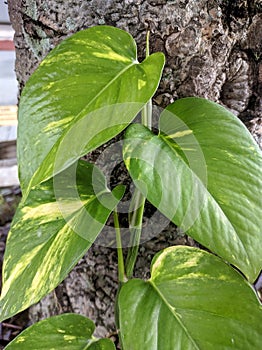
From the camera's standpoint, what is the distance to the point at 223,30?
2.29 ft

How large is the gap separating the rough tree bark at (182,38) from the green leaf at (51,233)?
0.21 meters

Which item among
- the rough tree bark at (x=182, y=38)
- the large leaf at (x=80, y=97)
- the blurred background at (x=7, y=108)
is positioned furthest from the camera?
the blurred background at (x=7, y=108)

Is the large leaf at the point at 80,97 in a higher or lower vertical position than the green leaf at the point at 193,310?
higher

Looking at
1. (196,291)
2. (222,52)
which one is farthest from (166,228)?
(222,52)

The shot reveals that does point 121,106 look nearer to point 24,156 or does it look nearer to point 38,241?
point 24,156

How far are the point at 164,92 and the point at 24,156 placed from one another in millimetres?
322

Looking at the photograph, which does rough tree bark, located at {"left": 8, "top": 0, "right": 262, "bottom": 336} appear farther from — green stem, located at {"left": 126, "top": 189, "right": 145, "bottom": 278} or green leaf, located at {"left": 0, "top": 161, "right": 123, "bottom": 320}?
green leaf, located at {"left": 0, "top": 161, "right": 123, "bottom": 320}

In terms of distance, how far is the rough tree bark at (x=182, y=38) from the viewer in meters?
0.67

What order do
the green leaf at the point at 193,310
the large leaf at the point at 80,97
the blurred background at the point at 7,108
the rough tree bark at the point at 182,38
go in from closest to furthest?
the large leaf at the point at 80,97 → the green leaf at the point at 193,310 → the rough tree bark at the point at 182,38 → the blurred background at the point at 7,108

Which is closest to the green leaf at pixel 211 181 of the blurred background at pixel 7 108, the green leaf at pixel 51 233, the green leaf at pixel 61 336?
the green leaf at pixel 51 233

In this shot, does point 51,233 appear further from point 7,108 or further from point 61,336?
point 7,108

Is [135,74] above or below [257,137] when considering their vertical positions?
above

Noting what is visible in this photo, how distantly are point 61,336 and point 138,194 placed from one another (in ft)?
0.87

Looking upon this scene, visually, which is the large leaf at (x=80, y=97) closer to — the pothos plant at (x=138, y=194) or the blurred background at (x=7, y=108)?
the pothos plant at (x=138, y=194)
